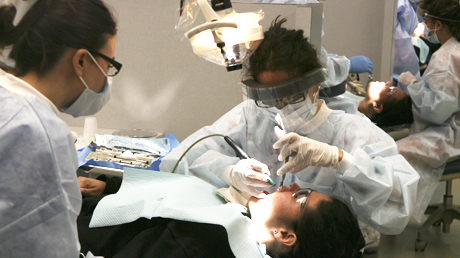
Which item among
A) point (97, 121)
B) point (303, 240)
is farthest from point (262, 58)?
point (97, 121)

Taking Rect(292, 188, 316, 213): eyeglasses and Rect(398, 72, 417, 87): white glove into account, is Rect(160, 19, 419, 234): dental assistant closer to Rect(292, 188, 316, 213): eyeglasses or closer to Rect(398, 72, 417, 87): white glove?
Rect(292, 188, 316, 213): eyeglasses

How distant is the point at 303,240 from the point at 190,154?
2.41 feet

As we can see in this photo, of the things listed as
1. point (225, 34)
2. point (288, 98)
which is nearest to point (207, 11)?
point (225, 34)

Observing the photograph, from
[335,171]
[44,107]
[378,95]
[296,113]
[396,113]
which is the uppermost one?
[44,107]

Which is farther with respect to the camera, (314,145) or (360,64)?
(360,64)

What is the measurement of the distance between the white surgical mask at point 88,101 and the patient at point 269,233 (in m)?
0.54

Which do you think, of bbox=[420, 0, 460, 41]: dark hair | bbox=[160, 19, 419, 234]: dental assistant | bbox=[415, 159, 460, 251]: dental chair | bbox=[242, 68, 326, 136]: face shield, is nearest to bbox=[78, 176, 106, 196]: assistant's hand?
bbox=[160, 19, 419, 234]: dental assistant

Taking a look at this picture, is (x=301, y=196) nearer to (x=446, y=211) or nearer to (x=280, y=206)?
(x=280, y=206)

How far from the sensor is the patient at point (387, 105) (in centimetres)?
259

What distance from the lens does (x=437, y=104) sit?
232cm

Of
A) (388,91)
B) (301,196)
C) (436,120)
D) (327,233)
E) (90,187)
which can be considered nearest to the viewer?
(327,233)

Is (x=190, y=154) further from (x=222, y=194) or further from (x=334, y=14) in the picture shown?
(x=334, y=14)

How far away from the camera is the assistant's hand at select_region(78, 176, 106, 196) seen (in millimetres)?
1727

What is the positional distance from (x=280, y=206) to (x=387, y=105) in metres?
1.56
